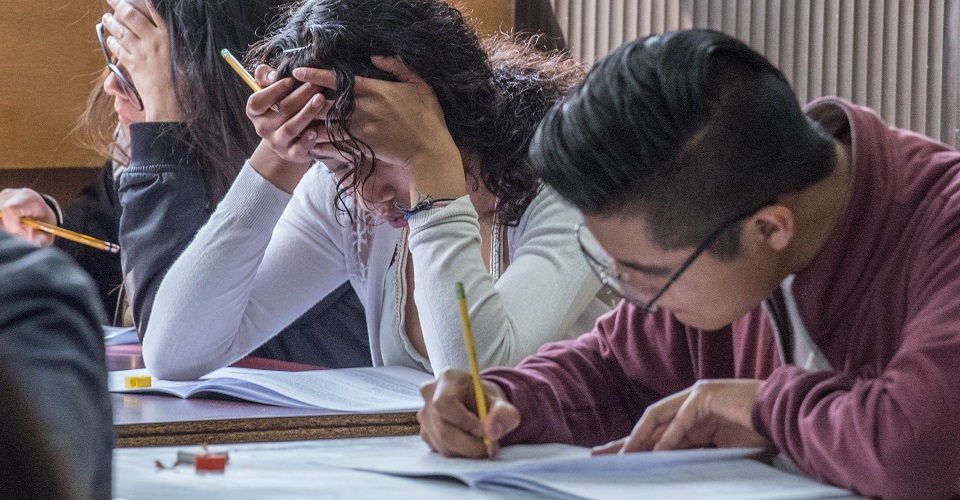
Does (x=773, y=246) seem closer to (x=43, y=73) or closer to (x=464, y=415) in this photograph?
(x=464, y=415)

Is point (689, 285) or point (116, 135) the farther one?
point (116, 135)

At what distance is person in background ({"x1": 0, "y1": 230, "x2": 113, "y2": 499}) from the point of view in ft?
1.34

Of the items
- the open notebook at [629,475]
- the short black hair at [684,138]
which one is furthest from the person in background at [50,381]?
the short black hair at [684,138]

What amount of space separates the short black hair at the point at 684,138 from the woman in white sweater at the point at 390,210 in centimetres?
52

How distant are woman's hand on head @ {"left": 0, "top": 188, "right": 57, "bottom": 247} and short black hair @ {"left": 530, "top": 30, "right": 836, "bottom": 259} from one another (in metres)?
1.68

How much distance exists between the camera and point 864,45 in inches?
126

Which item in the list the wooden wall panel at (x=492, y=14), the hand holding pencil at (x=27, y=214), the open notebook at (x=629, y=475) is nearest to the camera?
the open notebook at (x=629, y=475)

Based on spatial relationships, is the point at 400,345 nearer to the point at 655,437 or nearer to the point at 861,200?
the point at 655,437

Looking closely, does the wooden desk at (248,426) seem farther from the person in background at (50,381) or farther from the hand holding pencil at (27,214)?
the hand holding pencil at (27,214)

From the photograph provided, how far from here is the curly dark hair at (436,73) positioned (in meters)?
1.61

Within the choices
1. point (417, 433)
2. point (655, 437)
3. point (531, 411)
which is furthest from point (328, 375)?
point (655, 437)

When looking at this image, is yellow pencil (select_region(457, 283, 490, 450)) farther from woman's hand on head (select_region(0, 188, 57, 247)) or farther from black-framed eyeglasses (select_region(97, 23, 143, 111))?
woman's hand on head (select_region(0, 188, 57, 247))

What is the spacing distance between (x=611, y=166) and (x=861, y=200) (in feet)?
0.75

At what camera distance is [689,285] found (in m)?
1.05
